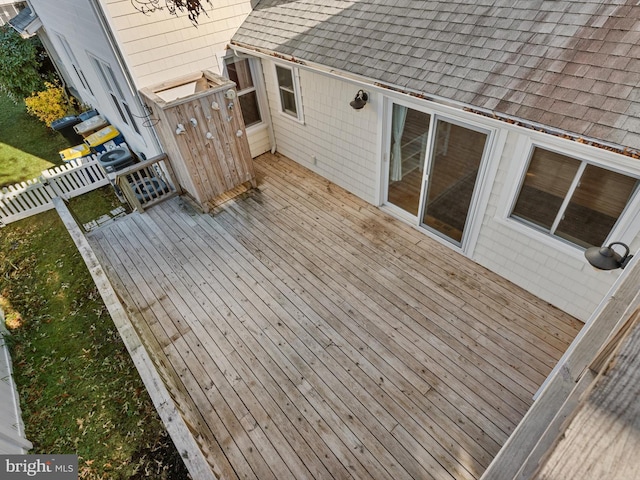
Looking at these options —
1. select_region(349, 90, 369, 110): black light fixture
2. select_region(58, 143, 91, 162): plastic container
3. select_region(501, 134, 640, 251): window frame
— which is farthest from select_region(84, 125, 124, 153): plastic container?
select_region(501, 134, 640, 251): window frame

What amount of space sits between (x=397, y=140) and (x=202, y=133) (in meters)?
3.42

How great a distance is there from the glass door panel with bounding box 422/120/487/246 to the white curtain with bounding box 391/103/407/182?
71 centimetres

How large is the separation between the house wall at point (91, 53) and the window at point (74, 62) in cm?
13

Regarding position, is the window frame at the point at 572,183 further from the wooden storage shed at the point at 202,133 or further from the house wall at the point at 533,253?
the wooden storage shed at the point at 202,133

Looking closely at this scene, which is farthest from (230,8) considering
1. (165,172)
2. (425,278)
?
(425,278)

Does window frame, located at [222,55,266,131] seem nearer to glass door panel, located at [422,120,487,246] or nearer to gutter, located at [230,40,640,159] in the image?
gutter, located at [230,40,640,159]

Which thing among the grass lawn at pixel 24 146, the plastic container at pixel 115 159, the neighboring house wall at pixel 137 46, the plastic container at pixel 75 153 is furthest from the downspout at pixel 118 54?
the grass lawn at pixel 24 146

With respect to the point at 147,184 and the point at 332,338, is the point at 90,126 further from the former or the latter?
the point at 332,338

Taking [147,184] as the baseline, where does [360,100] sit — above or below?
above

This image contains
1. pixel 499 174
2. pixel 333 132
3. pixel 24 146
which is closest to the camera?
pixel 499 174

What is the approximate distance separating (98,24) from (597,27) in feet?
22.9

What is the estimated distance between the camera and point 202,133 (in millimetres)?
6289

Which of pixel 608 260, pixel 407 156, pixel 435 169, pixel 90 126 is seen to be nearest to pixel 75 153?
pixel 90 126

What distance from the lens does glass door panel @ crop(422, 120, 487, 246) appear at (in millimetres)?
5016
